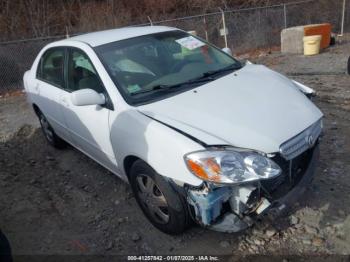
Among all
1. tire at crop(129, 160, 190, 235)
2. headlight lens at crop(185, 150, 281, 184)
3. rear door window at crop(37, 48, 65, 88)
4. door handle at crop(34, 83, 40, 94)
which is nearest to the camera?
headlight lens at crop(185, 150, 281, 184)

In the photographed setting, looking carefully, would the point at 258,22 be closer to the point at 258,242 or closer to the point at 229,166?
the point at 258,242

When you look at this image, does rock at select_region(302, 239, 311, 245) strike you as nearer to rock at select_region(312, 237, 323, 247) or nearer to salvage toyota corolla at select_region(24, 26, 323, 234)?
rock at select_region(312, 237, 323, 247)

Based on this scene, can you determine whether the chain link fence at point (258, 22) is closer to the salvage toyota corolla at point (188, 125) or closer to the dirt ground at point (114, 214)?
the dirt ground at point (114, 214)

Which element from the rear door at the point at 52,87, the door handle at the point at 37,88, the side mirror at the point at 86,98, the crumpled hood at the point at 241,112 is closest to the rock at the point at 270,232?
the crumpled hood at the point at 241,112

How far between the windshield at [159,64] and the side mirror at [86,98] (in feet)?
0.68

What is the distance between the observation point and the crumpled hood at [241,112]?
2621 mm

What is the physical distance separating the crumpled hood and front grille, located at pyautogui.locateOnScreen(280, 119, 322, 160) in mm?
41

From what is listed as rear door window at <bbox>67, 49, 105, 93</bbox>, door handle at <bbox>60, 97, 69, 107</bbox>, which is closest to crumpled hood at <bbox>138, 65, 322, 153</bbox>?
rear door window at <bbox>67, 49, 105, 93</bbox>

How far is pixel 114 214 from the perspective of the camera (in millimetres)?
3572

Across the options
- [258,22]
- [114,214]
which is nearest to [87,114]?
[114,214]

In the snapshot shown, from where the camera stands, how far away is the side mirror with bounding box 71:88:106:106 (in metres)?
3.14

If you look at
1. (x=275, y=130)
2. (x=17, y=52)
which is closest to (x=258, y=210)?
(x=275, y=130)

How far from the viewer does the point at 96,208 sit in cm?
374

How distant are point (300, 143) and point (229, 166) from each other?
2.16 ft
